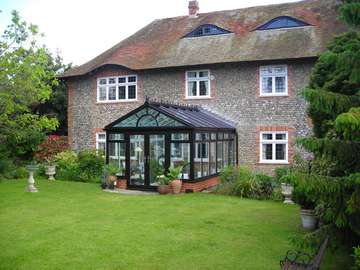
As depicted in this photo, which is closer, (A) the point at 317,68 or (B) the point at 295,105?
(A) the point at 317,68

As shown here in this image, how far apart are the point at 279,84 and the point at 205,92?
3.45m

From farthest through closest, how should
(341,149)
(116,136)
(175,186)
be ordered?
(116,136)
(175,186)
(341,149)

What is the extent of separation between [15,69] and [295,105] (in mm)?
11447

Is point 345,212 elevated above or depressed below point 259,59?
below

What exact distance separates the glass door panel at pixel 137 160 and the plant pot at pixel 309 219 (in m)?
7.89

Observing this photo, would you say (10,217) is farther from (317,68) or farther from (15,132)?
(317,68)

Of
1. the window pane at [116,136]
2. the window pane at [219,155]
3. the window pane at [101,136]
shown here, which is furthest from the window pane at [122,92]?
the window pane at [219,155]

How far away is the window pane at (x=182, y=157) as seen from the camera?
15336 mm

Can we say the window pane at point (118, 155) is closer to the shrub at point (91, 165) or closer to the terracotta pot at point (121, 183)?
the terracotta pot at point (121, 183)

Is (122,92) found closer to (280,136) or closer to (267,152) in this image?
(267,152)

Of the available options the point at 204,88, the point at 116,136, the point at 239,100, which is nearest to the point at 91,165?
the point at 116,136

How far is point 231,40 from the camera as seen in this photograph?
20.1m

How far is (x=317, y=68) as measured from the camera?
35.2 feet

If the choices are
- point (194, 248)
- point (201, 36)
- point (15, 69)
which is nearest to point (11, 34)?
point (15, 69)
